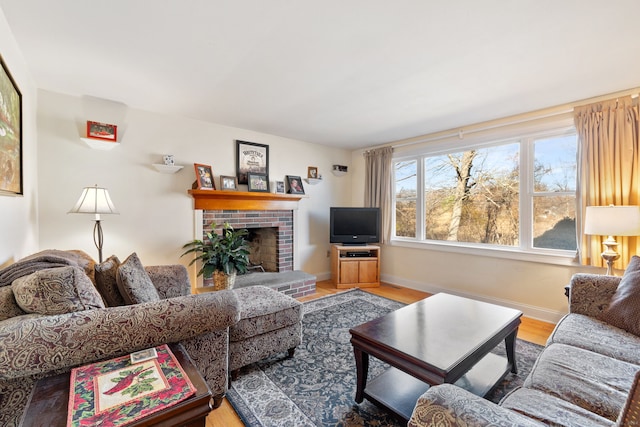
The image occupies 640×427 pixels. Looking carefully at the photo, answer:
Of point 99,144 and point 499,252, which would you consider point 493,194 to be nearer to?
point 499,252

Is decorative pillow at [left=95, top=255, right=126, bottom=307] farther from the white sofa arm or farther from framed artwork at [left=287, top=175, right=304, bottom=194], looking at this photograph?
framed artwork at [left=287, top=175, right=304, bottom=194]

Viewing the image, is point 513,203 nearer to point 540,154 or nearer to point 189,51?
point 540,154

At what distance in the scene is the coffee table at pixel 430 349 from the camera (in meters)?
1.40

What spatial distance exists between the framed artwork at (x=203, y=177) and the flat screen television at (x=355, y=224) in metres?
1.80

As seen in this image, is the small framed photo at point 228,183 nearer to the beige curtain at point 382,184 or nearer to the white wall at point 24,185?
the white wall at point 24,185

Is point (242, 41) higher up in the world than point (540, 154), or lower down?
higher up

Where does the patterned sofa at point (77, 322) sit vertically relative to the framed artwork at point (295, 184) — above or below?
below

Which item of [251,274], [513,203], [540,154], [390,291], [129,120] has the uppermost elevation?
[129,120]

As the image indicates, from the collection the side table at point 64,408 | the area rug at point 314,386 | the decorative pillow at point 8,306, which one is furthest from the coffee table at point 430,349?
the decorative pillow at point 8,306

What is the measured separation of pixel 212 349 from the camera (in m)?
1.60

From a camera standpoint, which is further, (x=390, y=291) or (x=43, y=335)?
(x=390, y=291)

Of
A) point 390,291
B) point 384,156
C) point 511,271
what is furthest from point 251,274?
point 511,271

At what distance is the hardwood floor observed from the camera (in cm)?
158

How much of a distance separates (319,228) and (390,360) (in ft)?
10.4
